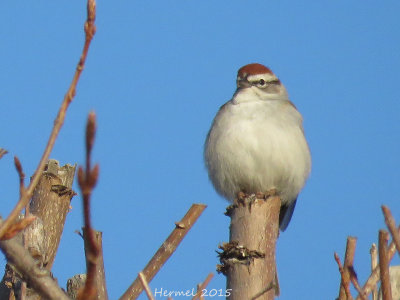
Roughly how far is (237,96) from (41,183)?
106 inches

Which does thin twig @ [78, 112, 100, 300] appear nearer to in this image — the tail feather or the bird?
the bird

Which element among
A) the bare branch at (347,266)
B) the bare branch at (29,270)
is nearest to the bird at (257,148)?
the bare branch at (347,266)

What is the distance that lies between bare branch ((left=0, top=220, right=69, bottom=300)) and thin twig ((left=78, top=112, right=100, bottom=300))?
17 cm

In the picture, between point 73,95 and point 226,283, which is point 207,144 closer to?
point 226,283

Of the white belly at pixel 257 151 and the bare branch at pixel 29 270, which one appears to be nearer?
the bare branch at pixel 29 270

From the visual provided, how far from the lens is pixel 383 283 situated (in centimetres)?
175

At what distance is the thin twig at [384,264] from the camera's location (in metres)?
1.68

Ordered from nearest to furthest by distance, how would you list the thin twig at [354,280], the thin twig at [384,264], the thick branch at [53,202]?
the thin twig at [384,264] < the thin twig at [354,280] < the thick branch at [53,202]

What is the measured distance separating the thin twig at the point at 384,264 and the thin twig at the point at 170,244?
1.21 metres

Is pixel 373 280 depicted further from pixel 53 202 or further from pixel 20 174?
pixel 53 202

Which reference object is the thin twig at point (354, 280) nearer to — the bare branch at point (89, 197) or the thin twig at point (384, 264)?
the thin twig at point (384, 264)

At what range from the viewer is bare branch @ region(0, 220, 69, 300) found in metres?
1.42

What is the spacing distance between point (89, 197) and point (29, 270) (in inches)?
12.5

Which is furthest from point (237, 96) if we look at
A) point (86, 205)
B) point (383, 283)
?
point (86, 205)
